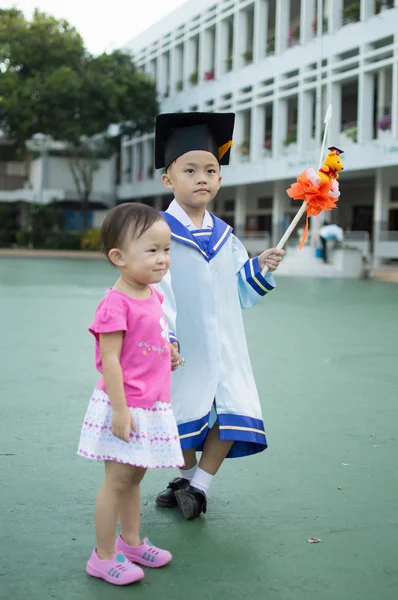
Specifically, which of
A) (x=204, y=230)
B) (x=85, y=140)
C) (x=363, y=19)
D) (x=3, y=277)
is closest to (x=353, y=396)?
(x=204, y=230)

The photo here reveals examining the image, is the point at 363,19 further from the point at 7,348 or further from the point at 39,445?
the point at 39,445

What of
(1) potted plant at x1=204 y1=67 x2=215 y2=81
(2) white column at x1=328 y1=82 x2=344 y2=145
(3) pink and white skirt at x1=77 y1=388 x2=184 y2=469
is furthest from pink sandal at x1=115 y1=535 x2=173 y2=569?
(1) potted plant at x1=204 y1=67 x2=215 y2=81

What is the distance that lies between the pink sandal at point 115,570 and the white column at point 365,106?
81.4ft

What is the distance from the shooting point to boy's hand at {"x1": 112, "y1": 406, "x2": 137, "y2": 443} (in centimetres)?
254

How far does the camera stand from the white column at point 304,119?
29.4m

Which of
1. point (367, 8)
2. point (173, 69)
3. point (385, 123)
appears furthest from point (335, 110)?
point (173, 69)

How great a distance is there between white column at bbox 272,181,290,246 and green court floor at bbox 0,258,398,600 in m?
25.0

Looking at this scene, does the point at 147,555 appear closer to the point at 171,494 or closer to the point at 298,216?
the point at 171,494

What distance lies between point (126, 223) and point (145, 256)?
0.12 metres

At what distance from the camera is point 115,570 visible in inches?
102

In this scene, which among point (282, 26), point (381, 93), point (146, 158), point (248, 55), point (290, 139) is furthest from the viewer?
point (146, 158)

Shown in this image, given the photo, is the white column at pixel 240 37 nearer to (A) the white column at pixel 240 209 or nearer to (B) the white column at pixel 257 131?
(B) the white column at pixel 257 131

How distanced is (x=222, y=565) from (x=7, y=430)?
2081 millimetres

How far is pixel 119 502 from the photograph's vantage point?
2.66 meters
